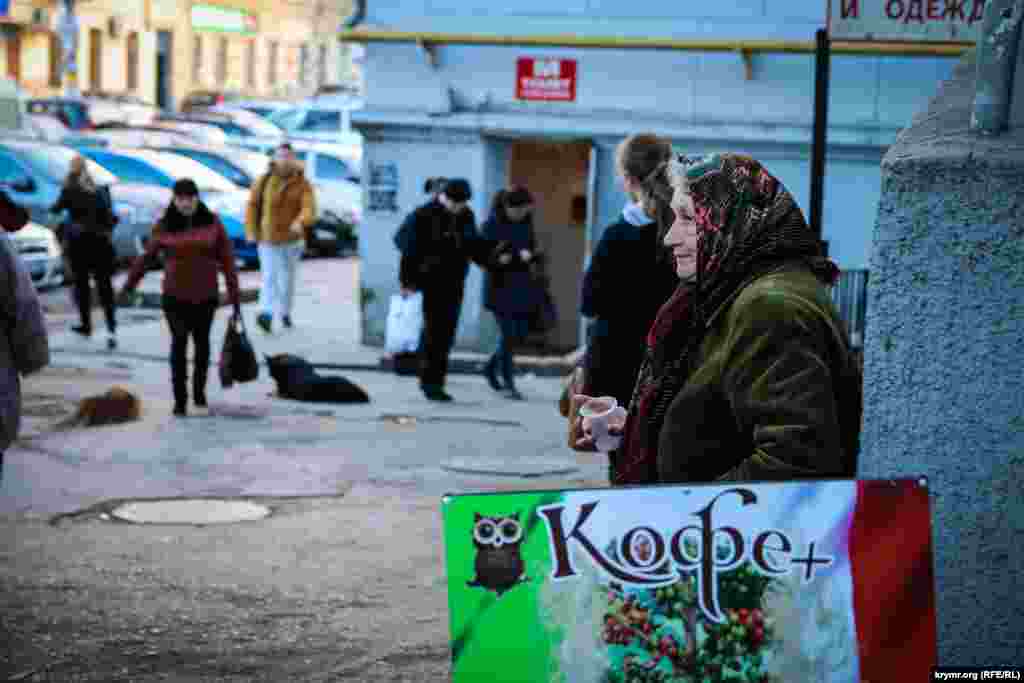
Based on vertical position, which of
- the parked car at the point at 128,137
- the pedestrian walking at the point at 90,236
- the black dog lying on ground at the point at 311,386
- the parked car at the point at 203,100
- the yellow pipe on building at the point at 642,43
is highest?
the yellow pipe on building at the point at 642,43

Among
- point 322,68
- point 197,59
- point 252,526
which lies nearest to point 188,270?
point 252,526

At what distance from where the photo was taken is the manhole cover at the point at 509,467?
421 inches

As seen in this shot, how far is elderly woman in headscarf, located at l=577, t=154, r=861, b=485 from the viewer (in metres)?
3.41

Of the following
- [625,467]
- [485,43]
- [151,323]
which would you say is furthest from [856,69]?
[625,467]

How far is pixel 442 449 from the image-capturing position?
11.6 metres

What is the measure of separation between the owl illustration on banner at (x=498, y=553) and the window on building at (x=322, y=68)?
2741 inches

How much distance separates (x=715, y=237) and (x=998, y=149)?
567 mm

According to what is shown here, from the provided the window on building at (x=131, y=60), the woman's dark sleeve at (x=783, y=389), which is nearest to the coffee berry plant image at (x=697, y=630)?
the woman's dark sleeve at (x=783, y=389)

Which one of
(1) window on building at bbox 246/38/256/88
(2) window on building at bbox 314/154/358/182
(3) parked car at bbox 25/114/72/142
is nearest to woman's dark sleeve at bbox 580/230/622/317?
(2) window on building at bbox 314/154/358/182

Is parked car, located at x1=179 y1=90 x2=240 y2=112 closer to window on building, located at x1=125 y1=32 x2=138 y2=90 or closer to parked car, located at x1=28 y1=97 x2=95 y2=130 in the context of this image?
window on building, located at x1=125 y1=32 x2=138 y2=90

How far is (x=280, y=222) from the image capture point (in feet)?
61.6

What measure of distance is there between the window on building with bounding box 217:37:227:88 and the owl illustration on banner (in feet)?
208

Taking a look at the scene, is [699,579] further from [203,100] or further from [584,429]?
[203,100]

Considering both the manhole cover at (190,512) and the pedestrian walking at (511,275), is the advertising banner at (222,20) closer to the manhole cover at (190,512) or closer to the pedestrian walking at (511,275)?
the pedestrian walking at (511,275)
